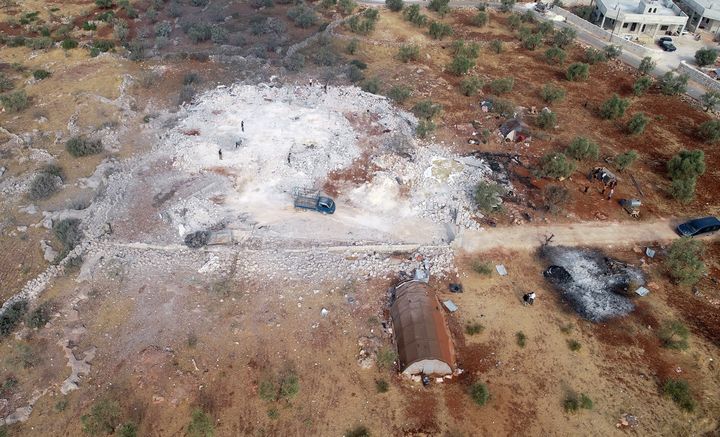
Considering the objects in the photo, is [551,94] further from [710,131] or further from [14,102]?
[14,102]

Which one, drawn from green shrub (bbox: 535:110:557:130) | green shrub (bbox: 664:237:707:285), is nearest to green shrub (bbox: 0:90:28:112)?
green shrub (bbox: 535:110:557:130)

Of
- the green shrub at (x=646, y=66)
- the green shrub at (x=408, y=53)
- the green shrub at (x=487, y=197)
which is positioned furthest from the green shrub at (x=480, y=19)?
the green shrub at (x=487, y=197)

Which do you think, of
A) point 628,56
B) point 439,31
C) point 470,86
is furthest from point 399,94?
point 628,56

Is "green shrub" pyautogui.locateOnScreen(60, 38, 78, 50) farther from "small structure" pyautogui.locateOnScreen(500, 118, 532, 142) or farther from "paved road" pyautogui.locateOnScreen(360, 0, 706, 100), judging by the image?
"small structure" pyautogui.locateOnScreen(500, 118, 532, 142)

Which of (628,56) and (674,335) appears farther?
(628,56)

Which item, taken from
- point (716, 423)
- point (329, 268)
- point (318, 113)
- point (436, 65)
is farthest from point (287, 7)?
point (716, 423)

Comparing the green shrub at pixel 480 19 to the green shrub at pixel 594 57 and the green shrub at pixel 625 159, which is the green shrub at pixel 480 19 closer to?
the green shrub at pixel 594 57

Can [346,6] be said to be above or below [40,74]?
above

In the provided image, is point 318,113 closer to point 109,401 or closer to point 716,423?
point 109,401
